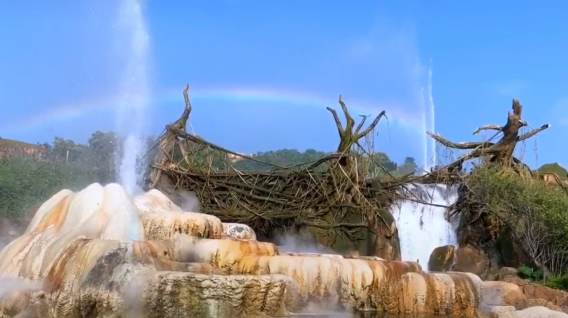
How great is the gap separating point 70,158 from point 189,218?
1405 centimetres

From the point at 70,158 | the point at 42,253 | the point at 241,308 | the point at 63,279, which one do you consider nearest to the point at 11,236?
the point at 42,253

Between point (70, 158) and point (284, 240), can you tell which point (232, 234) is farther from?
point (70, 158)

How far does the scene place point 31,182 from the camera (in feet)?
58.7

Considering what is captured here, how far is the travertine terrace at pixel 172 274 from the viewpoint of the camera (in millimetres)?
7746

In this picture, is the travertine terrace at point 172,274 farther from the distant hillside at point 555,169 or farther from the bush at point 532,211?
the distant hillside at point 555,169

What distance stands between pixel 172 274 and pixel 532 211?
1015cm

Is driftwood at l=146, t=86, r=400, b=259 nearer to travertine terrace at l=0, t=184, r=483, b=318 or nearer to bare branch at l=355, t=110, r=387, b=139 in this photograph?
bare branch at l=355, t=110, r=387, b=139

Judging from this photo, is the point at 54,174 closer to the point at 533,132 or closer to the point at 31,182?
the point at 31,182

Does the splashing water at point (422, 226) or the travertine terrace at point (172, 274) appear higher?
the splashing water at point (422, 226)

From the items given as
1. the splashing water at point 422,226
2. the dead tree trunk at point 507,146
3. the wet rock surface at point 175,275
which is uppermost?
the dead tree trunk at point 507,146

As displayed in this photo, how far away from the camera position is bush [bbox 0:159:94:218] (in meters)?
16.8

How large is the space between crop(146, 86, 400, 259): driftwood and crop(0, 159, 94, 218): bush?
3.08 metres

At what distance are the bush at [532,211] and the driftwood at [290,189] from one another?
2.63m

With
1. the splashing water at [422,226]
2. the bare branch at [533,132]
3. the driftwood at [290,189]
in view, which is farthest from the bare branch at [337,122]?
the bare branch at [533,132]
